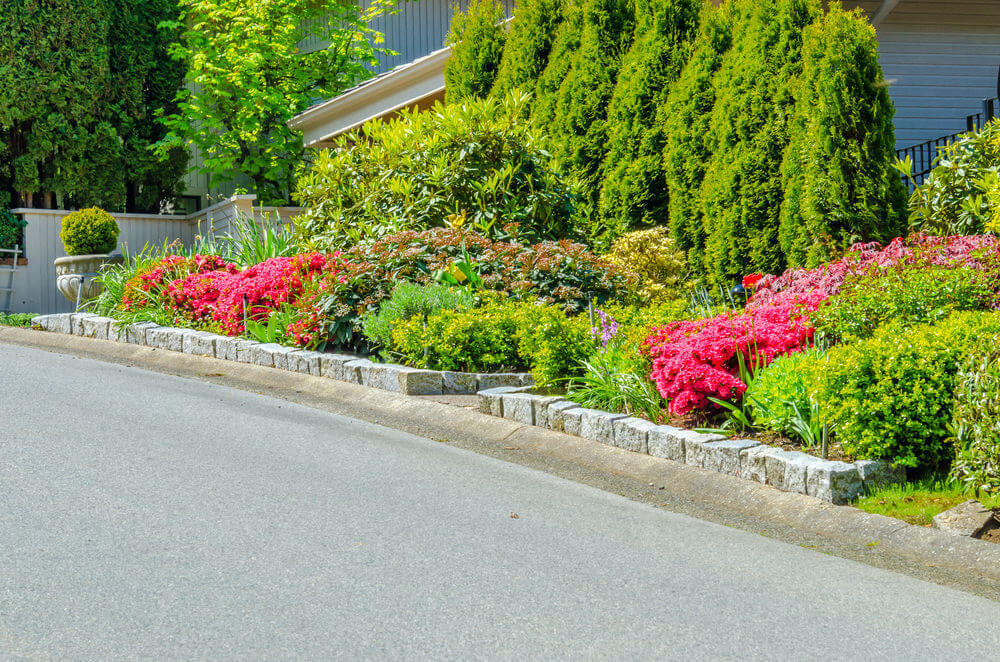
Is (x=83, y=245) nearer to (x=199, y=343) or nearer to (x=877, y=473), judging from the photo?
(x=199, y=343)

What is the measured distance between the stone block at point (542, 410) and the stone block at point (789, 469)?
1.97 meters

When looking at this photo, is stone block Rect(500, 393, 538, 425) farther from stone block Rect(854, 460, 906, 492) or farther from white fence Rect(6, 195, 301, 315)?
white fence Rect(6, 195, 301, 315)

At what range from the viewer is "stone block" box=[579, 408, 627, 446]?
6680 millimetres

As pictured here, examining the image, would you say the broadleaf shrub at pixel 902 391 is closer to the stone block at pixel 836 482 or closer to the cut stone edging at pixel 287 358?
the stone block at pixel 836 482

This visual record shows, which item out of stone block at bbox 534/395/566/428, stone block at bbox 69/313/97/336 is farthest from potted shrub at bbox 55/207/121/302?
stone block at bbox 534/395/566/428

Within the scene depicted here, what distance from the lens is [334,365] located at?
362 inches

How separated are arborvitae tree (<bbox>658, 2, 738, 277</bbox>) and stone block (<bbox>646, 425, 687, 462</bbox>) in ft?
14.1

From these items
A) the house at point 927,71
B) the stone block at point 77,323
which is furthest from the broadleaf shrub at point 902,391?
the stone block at point 77,323

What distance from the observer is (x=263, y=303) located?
11094 millimetres

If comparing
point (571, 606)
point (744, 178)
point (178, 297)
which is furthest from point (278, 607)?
point (178, 297)

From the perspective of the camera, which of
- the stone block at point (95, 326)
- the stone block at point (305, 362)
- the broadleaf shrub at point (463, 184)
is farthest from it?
the stone block at point (95, 326)

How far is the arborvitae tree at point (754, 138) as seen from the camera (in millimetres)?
9438

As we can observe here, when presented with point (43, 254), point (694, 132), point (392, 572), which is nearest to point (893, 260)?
point (694, 132)

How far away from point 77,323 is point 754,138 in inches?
346
